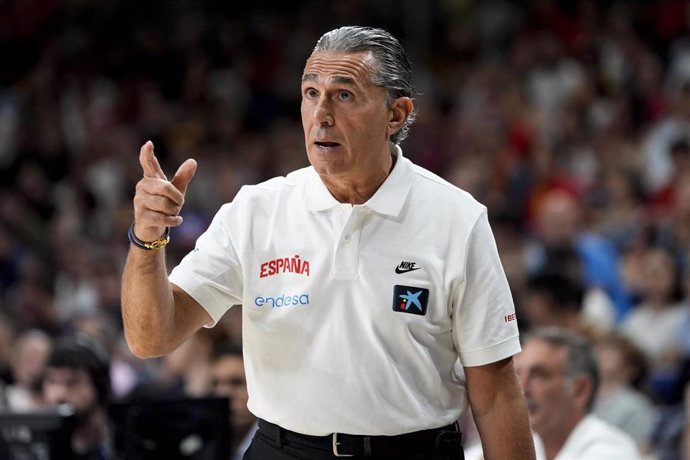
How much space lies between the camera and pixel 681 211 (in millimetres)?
8195

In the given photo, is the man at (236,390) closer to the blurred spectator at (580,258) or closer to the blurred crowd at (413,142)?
the blurred crowd at (413,142)

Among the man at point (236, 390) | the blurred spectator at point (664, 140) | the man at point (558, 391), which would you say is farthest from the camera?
the blurred spectator at point (664, 140)

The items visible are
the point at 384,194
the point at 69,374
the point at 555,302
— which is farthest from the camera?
the point at 555,302

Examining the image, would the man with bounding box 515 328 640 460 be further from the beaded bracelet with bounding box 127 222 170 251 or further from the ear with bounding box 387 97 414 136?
the beaded bracelet with bounding box 127 222 170 251

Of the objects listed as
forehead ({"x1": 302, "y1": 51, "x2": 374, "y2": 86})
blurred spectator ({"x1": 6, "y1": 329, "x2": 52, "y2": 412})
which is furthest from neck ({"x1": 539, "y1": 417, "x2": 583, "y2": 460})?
blurred spectator ({"x1": 6, "y1": 329, "x2": 52, "y2": 412})

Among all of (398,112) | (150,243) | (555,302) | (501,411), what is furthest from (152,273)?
(555,302)

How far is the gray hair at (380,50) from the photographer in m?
3.14

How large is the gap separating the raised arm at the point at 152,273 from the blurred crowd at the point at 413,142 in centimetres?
348

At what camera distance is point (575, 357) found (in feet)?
16.8

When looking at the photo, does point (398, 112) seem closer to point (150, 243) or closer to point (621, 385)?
point (150, 243)

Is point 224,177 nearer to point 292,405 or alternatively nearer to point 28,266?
point 28,266

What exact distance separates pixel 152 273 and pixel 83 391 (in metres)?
2.63

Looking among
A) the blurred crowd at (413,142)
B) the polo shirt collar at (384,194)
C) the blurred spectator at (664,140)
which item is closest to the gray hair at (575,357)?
the blurred crowd at (413,142)

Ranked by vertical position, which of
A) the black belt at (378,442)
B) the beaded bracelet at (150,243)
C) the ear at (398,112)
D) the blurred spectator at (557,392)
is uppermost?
the ear at (398,112)
